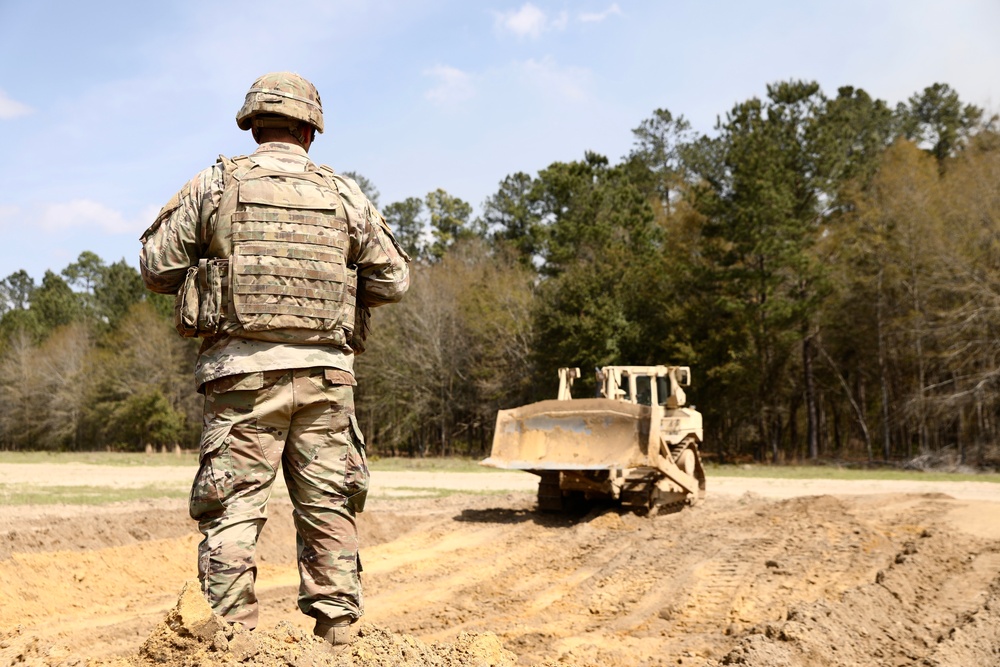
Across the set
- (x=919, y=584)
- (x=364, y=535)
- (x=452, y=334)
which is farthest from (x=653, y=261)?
(x=919, y=584)

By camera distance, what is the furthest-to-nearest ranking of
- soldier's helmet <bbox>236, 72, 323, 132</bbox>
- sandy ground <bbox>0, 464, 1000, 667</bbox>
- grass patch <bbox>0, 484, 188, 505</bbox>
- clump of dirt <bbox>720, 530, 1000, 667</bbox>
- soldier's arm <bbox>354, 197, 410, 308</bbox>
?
grass patch <bbox>0, 484, 188, 505</bbox> → clump of dirt <bbox>720, 530, 1000, 667</bbox> → sandy ground <bbox>0, 464, 1000, 667</bbox> → soldier's arm <bbox>354, 197, 410, 308</bbox> → soldier's helmet <bbox>236, 72, 323, 132</bbox>

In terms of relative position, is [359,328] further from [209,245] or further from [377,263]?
[209,245]

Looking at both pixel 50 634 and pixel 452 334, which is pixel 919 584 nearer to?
pixel 50 634

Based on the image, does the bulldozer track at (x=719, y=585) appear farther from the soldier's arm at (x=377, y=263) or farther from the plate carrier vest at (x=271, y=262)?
the plate carrier vest at (x=271, y=262)

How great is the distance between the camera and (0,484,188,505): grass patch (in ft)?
41.5

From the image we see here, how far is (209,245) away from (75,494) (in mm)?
12224

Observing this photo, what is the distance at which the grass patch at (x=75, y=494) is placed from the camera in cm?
1265

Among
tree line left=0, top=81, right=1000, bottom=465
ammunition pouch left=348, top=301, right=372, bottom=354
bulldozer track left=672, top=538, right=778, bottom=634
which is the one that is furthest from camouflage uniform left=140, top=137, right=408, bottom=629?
tree line left=0, top=81, right=1000, bottom=465

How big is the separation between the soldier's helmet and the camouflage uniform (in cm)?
15

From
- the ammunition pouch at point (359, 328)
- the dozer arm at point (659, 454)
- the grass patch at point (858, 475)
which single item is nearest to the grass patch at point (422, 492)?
the dozer arm at point (659, 454)

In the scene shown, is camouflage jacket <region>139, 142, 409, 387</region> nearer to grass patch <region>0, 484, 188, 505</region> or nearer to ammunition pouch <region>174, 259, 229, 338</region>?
ammunition pouch <region>174, 259, 229, 338</region>

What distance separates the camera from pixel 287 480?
3822mm

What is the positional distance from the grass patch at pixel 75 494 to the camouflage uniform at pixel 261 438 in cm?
1008

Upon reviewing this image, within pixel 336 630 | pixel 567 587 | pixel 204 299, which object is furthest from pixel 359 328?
pixel 567 587
